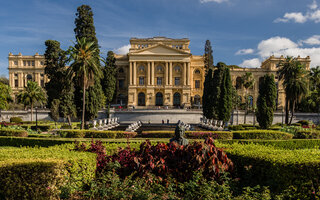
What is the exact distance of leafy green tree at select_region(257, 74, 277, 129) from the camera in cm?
2422

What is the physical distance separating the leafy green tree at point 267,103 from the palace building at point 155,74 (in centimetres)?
2678

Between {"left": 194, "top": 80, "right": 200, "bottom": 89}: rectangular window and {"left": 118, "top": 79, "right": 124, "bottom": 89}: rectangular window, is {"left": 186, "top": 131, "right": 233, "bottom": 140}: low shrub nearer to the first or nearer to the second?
{"left": 194, "top": 80, "right": 200, "bottom": 89}: rectangular window

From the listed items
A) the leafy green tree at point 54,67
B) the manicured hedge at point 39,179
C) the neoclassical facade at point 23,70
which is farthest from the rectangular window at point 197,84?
the manicured hedge at point 39,179

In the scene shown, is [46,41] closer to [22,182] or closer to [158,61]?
[158,61]

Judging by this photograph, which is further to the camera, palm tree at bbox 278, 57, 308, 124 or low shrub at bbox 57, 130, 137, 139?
palm tree at bbox 278, 57, 308, 124

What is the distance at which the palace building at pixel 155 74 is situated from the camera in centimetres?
5456

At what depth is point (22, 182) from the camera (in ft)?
16.4

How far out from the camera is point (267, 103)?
81.3 ft

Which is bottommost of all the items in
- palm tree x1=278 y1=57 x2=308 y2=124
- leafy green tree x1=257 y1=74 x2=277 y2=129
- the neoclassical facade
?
leafy green tree x1=257 y1=74 x2=277 y2=129

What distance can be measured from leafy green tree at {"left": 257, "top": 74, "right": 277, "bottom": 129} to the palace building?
87.9 feet

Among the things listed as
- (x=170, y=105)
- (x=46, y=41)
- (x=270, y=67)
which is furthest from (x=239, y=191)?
(x=270, y=67)

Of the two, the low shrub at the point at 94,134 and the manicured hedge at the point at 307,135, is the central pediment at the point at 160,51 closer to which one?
the manicured hedge at the point at 307,135

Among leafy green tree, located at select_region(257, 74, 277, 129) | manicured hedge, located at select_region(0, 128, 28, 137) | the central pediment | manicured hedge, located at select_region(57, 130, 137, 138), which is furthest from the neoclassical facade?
leafy green tree, located at select_region(257, 74, 277, 129)

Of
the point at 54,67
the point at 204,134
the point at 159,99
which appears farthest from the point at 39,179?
the point at 159,99
